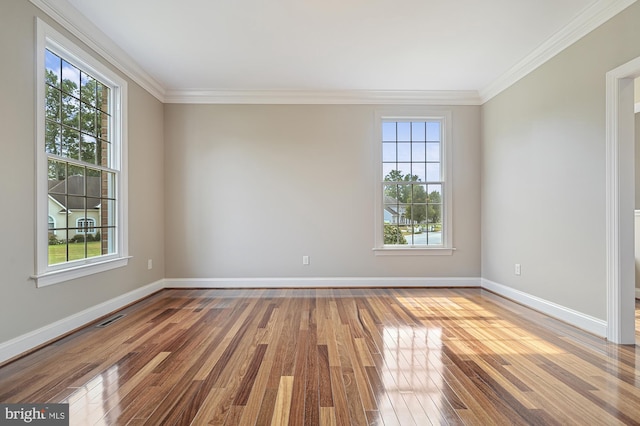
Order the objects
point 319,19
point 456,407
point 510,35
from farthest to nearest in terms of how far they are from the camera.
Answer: point 510,35
point 319,19
point 456,407

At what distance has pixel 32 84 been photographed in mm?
2596

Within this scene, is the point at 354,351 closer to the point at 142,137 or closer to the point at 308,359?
the point at 308,359

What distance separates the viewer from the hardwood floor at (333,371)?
174 cm

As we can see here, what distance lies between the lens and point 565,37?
327 cm

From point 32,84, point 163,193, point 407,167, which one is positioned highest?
point 32,84

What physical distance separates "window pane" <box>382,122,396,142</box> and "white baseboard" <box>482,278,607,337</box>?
2.56 meters

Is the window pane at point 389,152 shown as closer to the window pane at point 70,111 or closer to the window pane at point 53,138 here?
the window pane at point 70,111

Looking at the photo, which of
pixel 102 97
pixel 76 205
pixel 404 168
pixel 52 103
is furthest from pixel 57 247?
pixel 404 168

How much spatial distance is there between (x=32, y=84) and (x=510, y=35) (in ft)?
14.3

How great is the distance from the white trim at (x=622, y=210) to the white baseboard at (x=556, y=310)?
154 mm

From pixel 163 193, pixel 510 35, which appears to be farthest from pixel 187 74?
pixel 510 35

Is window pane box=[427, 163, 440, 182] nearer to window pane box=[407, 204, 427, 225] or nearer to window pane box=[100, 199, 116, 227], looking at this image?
window pane box=[407, 204, 427, 225]

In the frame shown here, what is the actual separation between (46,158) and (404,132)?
4.33 metres
